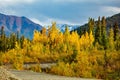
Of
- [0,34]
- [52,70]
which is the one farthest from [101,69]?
[0,34]

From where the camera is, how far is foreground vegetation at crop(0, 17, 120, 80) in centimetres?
5196

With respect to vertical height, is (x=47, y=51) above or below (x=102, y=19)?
below

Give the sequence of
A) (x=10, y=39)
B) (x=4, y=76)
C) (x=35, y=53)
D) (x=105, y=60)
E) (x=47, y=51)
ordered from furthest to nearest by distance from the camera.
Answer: (x=10, y=39) < (x=47, y=51) < (x=35, y=53) < (x=105, y=60) < (x=4, y=76)

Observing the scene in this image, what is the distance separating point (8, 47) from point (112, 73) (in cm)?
9057

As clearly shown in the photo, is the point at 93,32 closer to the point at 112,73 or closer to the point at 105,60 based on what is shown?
the point at 105,60

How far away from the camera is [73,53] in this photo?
66.2m

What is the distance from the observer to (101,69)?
5388 cm

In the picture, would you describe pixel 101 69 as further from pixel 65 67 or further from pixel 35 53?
pixel 35 53

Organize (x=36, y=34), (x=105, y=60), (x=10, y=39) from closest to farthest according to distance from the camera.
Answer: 1. (x=105, y=60)
2. (x=36, y=34)
3. (x=10, y=39)

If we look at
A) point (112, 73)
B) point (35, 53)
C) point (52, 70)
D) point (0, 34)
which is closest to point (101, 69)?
point (112, 73)

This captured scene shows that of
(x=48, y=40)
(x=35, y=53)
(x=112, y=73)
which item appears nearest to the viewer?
(x=112, y=73)

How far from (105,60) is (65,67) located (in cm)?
1309

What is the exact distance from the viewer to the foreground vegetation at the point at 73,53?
5196 centimetres

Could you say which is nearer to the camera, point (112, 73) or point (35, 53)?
point (112, 73)
